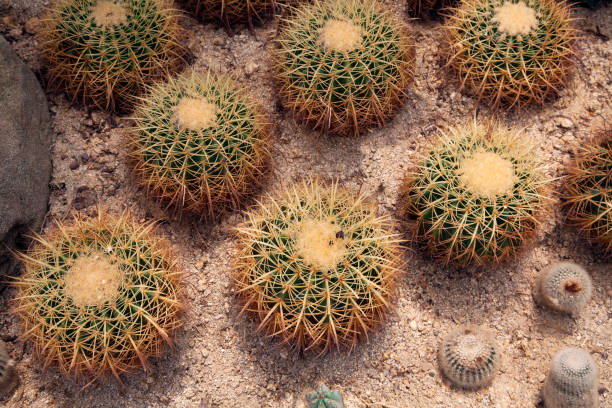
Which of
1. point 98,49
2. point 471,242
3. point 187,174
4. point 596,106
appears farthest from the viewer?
point 596,106

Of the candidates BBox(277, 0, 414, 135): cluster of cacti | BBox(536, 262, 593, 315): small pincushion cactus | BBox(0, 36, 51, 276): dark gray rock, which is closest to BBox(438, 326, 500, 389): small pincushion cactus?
BBox(536, 262, 593, 315): small pincushion cactus

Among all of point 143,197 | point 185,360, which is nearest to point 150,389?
point 185,360

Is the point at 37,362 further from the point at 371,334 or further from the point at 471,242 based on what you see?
the point at 471,242

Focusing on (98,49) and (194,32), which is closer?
(98,49)

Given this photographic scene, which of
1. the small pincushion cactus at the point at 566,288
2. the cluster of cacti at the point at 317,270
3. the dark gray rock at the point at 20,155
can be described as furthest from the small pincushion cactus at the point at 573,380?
the dark gray rock at the point at 20,155

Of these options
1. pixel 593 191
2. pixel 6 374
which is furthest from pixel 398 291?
pixel 6 374

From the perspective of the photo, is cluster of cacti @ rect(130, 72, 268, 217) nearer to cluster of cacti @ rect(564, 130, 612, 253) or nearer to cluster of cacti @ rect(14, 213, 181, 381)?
cluster of cacti @ rect(14, 213, 181, 381)
